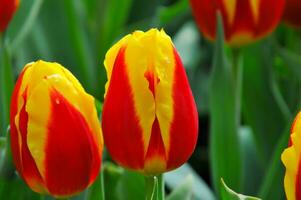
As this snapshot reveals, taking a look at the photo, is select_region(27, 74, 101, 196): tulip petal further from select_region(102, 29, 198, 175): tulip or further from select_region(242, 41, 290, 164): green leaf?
select_region(242, 41, 290, 164): green leaf

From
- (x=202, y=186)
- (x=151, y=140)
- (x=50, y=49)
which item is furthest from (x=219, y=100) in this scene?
(x=50, y=49)

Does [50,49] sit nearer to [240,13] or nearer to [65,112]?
[240,13]

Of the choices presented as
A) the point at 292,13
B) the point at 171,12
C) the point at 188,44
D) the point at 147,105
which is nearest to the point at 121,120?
the point at 147,105

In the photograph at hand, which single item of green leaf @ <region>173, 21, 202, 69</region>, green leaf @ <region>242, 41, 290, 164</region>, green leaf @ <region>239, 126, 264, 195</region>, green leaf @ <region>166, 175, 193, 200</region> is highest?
green leaf @ <region>166, 175, 193, 200</region>

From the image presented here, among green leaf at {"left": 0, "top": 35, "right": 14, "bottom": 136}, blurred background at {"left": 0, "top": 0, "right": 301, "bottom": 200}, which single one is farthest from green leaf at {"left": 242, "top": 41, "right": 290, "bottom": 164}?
green leaf at {"left": 0, "top": 35, "right": 14, "bottom": 136}

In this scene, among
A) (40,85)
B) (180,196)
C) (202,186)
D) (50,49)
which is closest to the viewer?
(40,85)

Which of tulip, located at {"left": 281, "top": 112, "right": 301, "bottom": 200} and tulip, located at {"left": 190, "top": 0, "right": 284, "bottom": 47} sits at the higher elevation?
tulip, located at {"left": 281, "top": 112, "right": 301, "bottom": 200}
